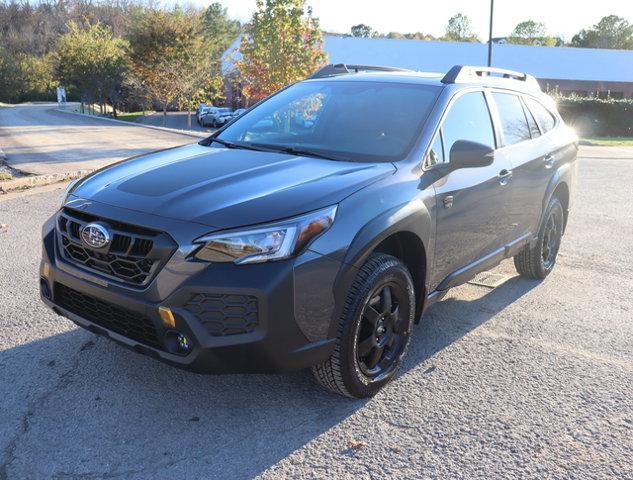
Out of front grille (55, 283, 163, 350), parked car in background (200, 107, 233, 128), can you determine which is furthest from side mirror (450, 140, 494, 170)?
parked car in background (200, 107, 233, 128)

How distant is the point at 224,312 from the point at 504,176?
8.52 feet

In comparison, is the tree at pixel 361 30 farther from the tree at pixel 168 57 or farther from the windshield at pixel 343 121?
the windshield at pixel 343 121

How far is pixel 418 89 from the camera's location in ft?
13.8

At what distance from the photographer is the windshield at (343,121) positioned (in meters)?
3.86

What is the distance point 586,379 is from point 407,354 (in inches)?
44.2

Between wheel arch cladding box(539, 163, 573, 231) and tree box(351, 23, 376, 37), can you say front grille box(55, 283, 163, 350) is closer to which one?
wheel arch cladding box(539, 163, 573, 231)

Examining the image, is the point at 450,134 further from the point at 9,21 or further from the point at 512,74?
the point at 9,21

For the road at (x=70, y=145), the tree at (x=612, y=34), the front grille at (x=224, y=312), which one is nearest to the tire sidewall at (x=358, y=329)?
the front grille at (x=224, y=312)

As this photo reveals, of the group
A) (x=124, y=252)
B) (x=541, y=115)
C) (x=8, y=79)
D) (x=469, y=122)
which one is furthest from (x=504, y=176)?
(x=8, y=79)

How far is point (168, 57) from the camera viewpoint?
3506 centimetres

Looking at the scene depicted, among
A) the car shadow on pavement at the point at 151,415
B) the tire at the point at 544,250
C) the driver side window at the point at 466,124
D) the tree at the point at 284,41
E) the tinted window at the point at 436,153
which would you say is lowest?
the car shadow on pavement at the point at 151,415

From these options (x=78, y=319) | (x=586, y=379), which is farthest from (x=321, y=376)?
(x=586, y=379)

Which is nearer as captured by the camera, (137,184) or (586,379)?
(137,184)

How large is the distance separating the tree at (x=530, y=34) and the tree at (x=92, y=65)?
279 feet
